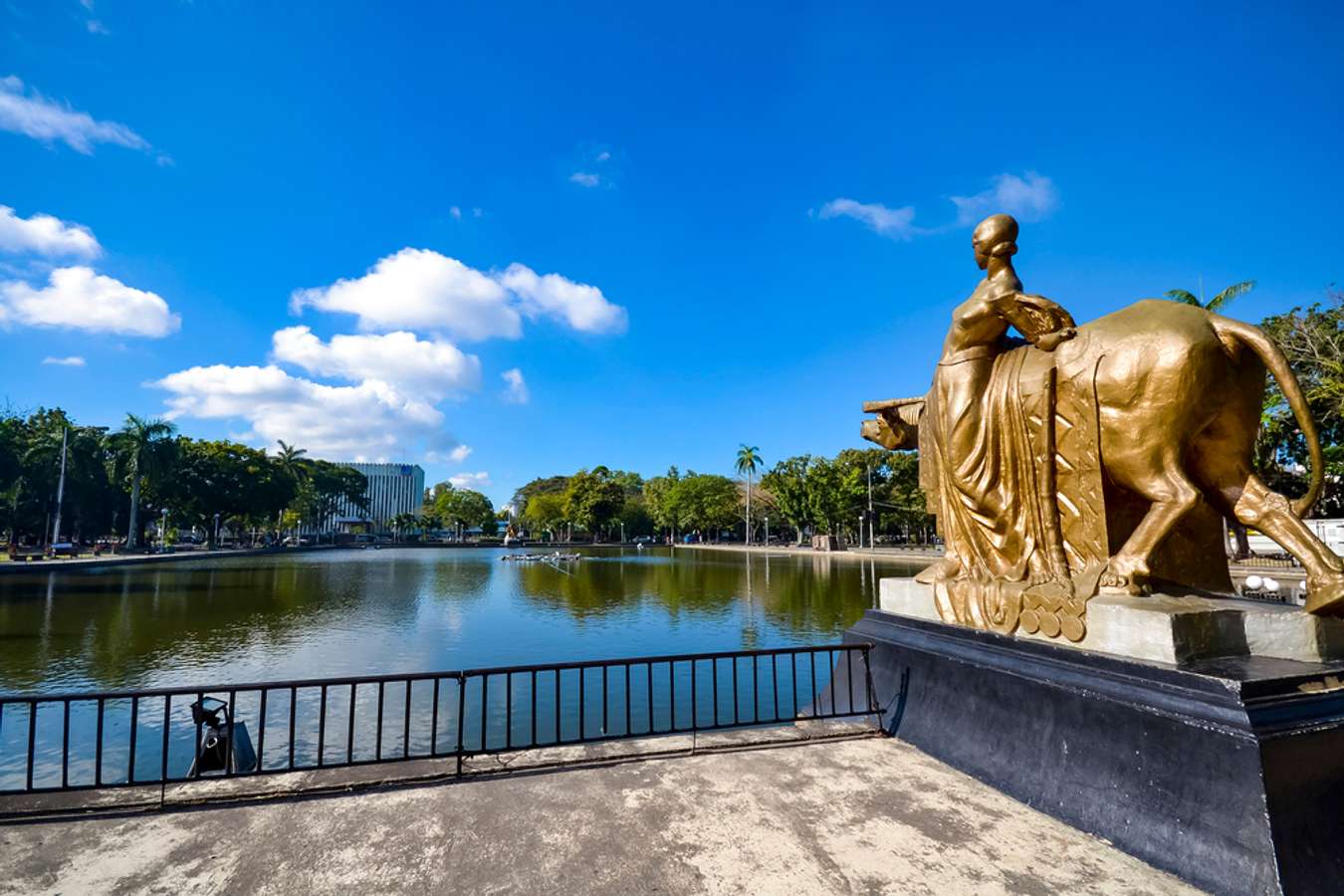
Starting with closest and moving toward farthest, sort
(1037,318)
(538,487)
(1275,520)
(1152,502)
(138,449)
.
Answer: (1275,520), (1152,502), (1037,318), (138,449), (538,487)

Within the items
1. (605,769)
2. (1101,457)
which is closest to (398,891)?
(605,769)

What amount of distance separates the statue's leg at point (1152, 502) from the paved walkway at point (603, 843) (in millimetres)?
1451

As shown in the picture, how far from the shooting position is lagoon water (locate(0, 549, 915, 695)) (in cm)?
1152

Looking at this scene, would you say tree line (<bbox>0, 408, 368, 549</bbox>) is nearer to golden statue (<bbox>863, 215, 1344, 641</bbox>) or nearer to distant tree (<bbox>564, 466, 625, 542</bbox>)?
distant tree (<bbox>564, 466, 625, 542</bbox>)

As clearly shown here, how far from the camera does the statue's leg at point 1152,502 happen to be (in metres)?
3.74

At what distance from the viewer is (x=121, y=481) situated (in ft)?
149

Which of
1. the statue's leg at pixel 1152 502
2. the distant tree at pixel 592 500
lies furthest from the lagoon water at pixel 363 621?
the distant tree at pixel 592 500

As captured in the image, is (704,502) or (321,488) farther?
(321,488)

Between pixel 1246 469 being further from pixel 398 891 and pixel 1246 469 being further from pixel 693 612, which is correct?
pixel 693 612

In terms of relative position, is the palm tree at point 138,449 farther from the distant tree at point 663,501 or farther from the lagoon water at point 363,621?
the distant tree at point 663,501

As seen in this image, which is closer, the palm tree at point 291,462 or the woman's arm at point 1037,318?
the woman's arm at point 1037,318

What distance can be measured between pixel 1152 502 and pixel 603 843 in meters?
3.76

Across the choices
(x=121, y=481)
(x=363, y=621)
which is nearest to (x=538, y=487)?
(x=121, y=481)

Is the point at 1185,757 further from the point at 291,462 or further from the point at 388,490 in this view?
the point at 388,490
